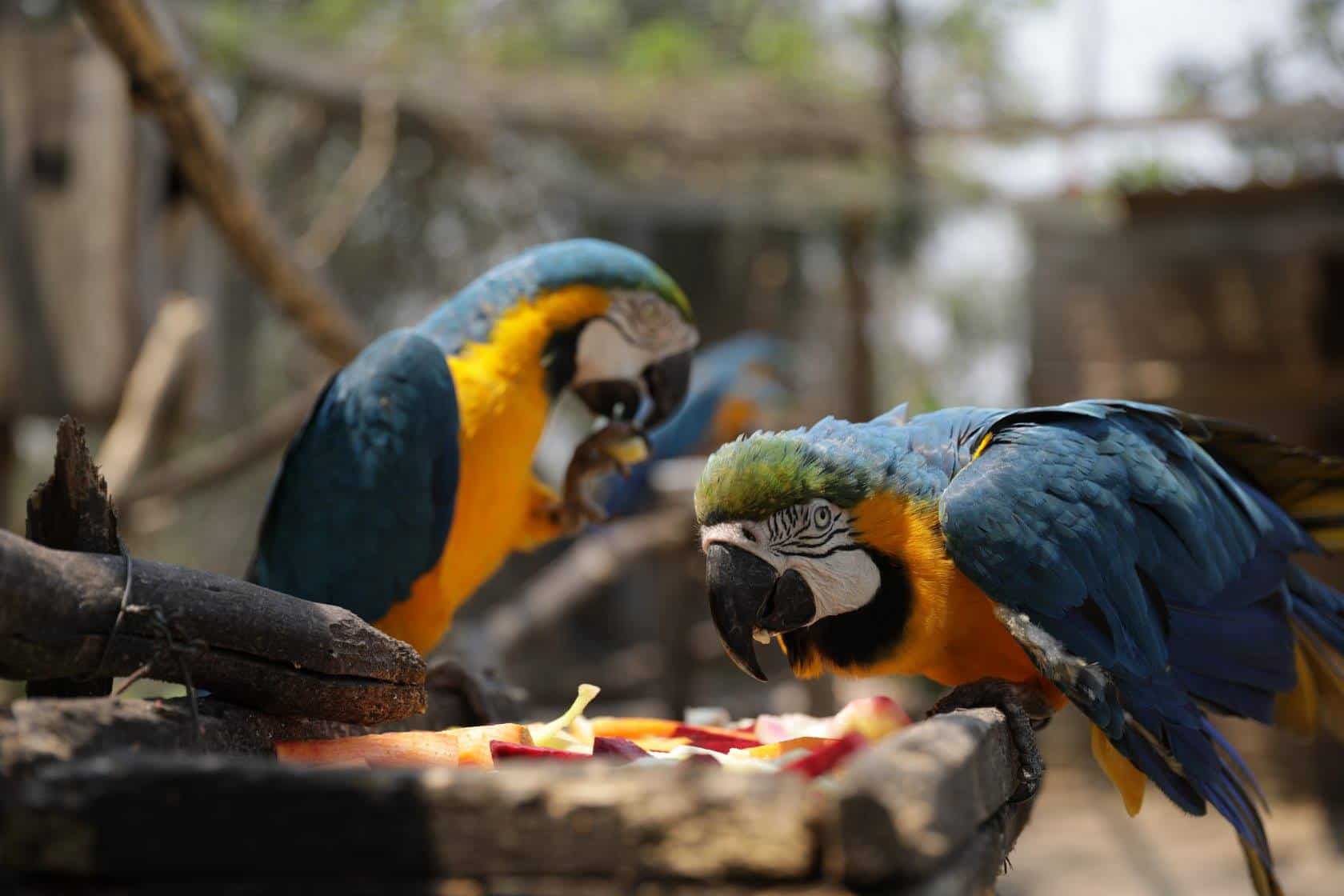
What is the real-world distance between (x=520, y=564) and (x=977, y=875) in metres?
8.62

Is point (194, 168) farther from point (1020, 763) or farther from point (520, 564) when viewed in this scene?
point (520, 564)

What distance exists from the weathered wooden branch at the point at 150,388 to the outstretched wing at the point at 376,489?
1948 mm

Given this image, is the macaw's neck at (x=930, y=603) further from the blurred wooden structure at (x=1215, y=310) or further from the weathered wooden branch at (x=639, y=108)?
the weathered wooden branch at (x=639, y=108)

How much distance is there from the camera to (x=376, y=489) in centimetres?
209

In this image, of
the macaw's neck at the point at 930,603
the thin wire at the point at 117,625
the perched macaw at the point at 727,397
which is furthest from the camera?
the perched macaw at the point at 727,397

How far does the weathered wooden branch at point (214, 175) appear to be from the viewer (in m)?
2.62

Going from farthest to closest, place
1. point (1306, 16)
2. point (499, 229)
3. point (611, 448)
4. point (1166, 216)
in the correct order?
point (499, 229), point (1306, 16), point (1166, 216), point (611, 448)

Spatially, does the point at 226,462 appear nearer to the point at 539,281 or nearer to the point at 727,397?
the point at 727,397

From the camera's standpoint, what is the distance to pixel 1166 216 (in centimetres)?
597

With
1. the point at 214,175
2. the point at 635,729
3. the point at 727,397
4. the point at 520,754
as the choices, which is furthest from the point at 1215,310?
the point at 520,754

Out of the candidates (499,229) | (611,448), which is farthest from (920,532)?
(499,229)

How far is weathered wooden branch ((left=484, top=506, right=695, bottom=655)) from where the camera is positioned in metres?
5.16

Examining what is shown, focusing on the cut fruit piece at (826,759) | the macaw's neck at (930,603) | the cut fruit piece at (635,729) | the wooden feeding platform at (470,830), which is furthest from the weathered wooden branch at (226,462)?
the wooden feeding platform at (470,830)

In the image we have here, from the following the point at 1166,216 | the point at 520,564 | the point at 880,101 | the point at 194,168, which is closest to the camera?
the point at 194,168
